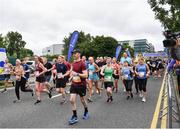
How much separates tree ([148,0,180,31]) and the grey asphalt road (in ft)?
75.6

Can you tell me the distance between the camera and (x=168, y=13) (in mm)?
34781

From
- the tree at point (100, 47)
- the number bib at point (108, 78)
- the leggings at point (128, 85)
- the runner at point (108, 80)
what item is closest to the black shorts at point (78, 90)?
the runner at point (108, 80)

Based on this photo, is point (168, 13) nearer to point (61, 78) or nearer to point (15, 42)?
point (61, 78)

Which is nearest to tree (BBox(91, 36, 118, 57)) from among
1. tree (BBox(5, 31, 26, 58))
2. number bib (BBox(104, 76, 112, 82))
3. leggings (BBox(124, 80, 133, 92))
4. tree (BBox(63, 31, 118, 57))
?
tree (BBox(63, 31, 118, 57))

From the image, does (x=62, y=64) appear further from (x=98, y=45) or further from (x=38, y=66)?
(x=98, y=45)

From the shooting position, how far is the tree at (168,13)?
3297cm

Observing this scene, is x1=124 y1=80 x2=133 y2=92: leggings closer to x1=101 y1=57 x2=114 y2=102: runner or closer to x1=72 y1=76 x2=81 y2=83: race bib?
x1=101 y1=57 x2=114 y2=102: runner

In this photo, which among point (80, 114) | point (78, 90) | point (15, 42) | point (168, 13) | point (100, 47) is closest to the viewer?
point (78, 90)

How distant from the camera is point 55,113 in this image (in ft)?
31.5

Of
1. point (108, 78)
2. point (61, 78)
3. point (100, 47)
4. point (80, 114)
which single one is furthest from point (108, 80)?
point (100, 47)

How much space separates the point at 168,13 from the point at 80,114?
2789 cm

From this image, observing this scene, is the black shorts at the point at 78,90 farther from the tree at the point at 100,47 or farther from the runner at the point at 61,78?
the tree at the point at 100,47

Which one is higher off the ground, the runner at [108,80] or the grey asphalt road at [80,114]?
the runner at [108,80]

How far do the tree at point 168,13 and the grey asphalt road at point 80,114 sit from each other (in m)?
23.0
